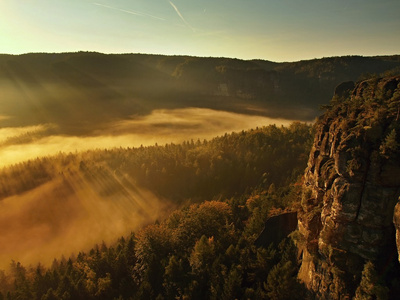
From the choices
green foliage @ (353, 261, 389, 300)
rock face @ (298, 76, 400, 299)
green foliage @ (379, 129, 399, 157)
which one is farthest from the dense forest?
green foliage @ (379, 129, 399, 157)

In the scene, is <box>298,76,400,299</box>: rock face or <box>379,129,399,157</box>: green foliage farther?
<box>298,76,400,299</box>: rock face

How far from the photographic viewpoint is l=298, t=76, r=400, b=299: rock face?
29.7 metres

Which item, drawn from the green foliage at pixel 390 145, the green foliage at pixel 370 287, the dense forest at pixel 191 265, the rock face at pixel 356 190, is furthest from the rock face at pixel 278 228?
the green foliage at pixel 390 145

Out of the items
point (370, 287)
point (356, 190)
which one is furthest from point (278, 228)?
point (356, 190)

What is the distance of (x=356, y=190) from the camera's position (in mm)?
30969

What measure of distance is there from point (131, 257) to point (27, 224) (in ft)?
356

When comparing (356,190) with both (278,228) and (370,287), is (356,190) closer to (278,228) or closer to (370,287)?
(370,287)

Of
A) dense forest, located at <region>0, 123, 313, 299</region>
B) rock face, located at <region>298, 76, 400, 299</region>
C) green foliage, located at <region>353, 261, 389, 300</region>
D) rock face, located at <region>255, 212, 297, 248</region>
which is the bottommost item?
dense forest, located at <region>0, 123, 313, 299</region>

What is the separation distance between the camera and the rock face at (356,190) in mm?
29703

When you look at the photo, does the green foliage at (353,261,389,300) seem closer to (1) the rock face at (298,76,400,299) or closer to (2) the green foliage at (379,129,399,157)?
(1) the rock face at (298,76,400,299)

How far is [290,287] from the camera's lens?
4150 cm

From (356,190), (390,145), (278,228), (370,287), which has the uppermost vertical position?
(390,145)

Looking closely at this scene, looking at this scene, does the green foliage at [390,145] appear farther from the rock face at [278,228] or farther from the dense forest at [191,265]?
the rock face at [278,228]

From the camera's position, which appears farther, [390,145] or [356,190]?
[356,190]
